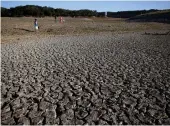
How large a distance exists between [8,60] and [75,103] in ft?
16.1

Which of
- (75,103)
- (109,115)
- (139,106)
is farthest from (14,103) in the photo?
(139,106)

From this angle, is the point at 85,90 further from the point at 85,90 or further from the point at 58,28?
the point at 58,28

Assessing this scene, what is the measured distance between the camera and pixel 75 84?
6102 millimetres

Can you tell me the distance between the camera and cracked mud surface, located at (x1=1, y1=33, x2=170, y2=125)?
14.4ft

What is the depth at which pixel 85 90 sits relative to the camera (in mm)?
5637

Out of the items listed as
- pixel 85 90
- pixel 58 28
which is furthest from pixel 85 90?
pixel 58 28

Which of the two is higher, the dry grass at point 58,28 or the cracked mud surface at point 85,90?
the dry grass at point 58,28

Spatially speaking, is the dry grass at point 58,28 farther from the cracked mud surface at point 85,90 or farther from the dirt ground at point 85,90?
the dirt ground at point 85,90

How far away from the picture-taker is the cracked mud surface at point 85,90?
4.39 meters

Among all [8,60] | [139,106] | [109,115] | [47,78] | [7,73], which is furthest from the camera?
[8,60]

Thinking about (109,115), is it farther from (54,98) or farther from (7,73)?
(7,73)

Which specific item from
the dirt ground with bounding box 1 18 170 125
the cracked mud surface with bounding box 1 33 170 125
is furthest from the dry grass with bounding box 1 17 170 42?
the dirt ground with bounding box 1 18 170 125

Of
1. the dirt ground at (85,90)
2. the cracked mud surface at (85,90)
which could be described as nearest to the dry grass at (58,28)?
the cracked mud surface at (85,90)

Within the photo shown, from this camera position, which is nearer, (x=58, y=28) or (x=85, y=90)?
(x=85, y=90)
